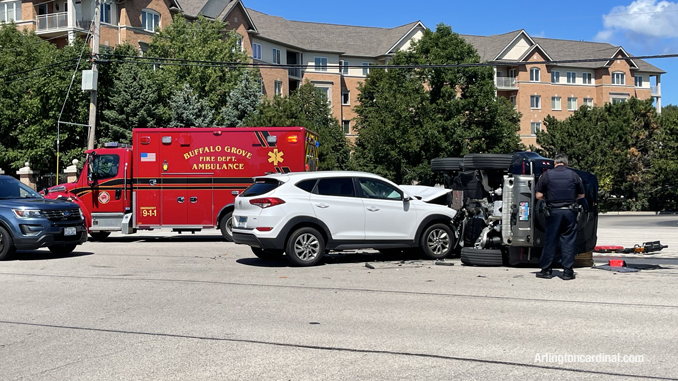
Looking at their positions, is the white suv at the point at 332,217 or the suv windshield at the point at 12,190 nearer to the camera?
the white suv at the point at 332,217

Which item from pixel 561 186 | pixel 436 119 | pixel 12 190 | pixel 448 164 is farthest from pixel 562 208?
pixel 436 119

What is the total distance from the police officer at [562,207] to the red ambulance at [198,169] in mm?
8978

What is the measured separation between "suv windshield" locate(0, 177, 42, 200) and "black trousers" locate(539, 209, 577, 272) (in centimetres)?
1107

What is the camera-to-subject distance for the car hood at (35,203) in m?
13.6

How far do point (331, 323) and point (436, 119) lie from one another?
132 feet

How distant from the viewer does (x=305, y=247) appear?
1212cm

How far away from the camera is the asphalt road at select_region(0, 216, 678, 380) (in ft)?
17.9

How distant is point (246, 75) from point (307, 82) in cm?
1356

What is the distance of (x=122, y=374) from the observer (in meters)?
5.34

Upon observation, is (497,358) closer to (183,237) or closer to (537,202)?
(537,202)

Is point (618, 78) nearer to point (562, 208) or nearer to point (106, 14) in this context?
point (106, 14)

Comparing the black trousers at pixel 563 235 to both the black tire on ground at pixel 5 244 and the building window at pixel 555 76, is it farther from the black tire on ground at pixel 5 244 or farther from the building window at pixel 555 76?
the building window at pixel 555 76

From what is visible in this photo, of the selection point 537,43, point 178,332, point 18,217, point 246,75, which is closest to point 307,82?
point 246,75

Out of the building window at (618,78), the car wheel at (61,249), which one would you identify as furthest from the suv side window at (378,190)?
the building window at (618,78)
